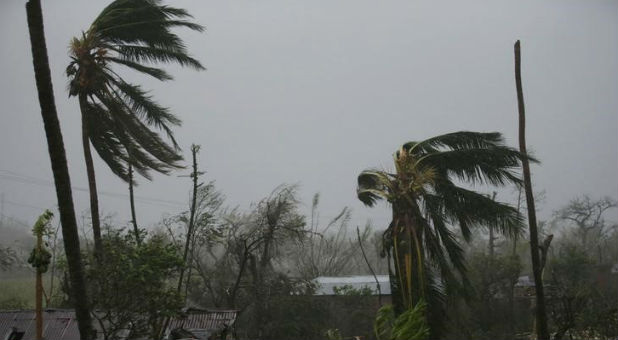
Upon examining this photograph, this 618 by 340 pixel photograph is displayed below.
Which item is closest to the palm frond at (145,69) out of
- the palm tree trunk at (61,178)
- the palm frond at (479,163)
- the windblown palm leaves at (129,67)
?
the windblown palm leaves at (129,67)

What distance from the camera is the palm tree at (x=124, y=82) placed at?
14078 mm

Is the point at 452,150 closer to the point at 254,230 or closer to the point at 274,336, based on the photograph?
the point at 274,336

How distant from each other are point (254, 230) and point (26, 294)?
13.7 m

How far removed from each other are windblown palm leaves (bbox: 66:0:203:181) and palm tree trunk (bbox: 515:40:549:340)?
8.93m

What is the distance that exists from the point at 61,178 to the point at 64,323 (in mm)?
7133

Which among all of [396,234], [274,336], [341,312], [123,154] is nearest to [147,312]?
[396,234]

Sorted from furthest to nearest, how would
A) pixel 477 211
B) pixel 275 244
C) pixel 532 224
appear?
pixel 275 244 < pixel 532 224 < pixel 477 211

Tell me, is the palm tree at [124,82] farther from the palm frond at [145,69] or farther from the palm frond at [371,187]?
the palm frond at [371,187]

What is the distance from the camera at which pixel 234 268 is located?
27.5 m

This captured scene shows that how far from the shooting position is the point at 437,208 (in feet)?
40.4

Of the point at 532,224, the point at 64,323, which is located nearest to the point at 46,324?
the point at 64,323

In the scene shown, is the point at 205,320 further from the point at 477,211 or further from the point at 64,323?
the point at 477,211

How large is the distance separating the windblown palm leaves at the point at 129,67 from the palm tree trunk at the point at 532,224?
8.93 meters

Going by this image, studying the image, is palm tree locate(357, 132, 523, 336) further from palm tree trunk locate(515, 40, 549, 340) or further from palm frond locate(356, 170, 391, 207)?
palm tree trunk locate(515, 40, 549, 340)
